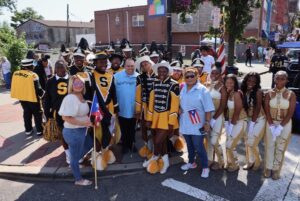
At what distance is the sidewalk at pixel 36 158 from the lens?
5.21 meters

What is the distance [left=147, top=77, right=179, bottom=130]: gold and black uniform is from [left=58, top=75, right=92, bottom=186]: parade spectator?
1.15m

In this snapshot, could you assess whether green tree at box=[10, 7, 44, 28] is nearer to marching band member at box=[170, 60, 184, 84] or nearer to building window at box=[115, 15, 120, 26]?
building window at box=[115, 15, 120, 26]

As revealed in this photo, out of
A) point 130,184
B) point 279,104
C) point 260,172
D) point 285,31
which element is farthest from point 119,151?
point 285,31

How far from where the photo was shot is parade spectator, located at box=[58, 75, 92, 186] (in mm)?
4227

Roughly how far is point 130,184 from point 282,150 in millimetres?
2491

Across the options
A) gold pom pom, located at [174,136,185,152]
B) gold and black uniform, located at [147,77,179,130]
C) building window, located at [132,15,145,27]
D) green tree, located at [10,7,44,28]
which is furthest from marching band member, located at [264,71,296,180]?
green tree, located at [10,7,44,28]

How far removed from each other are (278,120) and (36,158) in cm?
442

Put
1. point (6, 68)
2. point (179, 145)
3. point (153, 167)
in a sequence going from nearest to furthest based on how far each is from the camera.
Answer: point (153, 167) < point (179, 145) < point (6, 68)

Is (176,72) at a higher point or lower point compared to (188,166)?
higher

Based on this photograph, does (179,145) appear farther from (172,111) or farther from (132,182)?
(132,182)

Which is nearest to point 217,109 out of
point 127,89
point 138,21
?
point 127,89

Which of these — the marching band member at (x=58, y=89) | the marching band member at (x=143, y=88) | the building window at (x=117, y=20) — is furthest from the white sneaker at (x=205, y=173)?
the building window at (x=117, y=20)

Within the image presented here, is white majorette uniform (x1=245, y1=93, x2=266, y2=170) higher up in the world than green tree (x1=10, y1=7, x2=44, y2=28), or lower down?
lower down

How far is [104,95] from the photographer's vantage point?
5.23 metres
